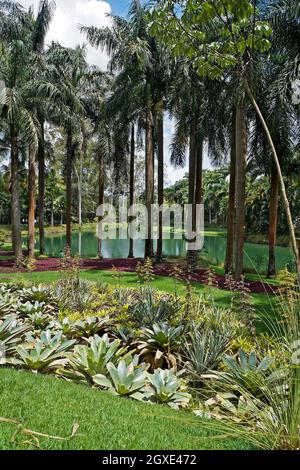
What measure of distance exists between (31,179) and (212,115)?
8.91 m

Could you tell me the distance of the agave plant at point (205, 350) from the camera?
4.69m

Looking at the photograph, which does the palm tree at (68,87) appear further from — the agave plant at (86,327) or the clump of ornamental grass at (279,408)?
the clump of ornamental grass at (279,408)

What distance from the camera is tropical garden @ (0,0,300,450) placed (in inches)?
110

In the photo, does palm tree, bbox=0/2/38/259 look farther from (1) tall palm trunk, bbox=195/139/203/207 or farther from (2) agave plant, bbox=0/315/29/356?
(2) agave plant, bbox=0/315/29/356

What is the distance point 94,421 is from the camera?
2748 mm

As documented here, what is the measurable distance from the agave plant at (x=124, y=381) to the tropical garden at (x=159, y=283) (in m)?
0.02

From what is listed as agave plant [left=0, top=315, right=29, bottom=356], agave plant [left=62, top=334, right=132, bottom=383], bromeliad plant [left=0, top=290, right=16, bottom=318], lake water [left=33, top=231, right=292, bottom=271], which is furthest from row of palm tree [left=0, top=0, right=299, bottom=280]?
agave plant [left=62, top=334, right=132, bottom=383]

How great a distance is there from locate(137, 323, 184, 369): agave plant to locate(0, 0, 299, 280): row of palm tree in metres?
6.36

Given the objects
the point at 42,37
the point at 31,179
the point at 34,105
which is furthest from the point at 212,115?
the point at 42,37

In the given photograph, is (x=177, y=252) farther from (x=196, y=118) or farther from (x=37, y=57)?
(x=37, y=57)

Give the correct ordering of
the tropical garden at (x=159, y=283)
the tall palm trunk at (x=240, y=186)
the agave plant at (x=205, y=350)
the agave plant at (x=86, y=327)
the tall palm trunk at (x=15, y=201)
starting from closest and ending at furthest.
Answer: the tropical garden at (x=159, y=283), the agave plant at (x=205, y=350), the agave plant at (x=86, y=327), the tall palm trunk at (x=240, y=186), the tall palm trunk at (x=15, y=201)

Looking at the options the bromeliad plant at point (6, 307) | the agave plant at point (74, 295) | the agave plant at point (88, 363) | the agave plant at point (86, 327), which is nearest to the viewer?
the agave plant at point (88, 363)

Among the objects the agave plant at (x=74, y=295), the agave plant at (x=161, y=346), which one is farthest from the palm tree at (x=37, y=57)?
the agave plant at (x=161, y=346)
